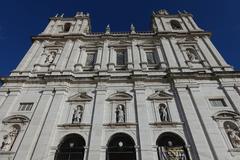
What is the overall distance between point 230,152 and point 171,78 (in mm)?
7798

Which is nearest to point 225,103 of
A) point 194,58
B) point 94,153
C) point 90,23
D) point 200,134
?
point 200,134

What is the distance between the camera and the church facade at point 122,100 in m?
15.1

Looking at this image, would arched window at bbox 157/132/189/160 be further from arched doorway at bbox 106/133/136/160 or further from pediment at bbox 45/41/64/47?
pediment at bbox 45/41/64/47

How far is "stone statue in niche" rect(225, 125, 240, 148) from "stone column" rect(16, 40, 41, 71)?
18.1 metres

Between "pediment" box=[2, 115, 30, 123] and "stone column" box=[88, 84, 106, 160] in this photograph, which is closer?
"stone column" box=[88, 84, 106, 160]

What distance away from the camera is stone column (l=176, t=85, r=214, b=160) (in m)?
14.3

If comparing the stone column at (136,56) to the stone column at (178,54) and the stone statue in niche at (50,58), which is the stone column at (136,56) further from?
the stone statue in niche at (50,58)

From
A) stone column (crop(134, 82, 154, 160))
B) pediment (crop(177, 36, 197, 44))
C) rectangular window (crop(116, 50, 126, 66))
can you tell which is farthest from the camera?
pediment (crop(177, 36, 197, 44))

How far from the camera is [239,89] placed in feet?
62.5

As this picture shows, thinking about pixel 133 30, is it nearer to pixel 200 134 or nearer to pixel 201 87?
pixel 201 87

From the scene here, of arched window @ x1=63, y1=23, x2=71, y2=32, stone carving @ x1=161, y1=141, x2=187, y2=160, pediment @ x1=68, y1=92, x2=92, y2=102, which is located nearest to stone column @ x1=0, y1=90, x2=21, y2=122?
pediment @ x1=68, y1=92, x2=92, y2=102

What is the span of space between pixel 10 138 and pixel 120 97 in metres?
8.44

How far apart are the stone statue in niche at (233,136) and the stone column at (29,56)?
59.5 feet

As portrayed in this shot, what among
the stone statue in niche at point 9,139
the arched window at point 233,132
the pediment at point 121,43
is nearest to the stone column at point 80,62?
the pediment at point 121,43
